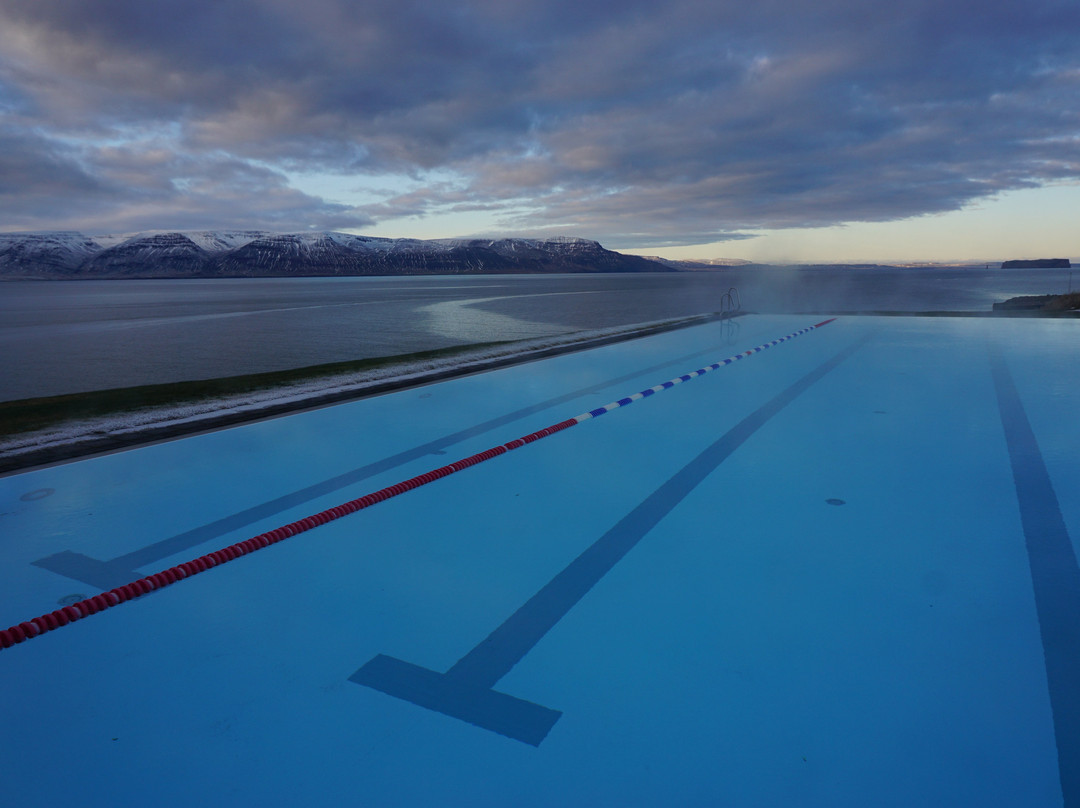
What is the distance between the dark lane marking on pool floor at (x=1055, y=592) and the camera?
2.04 meters

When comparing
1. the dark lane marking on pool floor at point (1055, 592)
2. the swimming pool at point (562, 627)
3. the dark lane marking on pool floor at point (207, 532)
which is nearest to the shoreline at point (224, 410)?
the swimming pool at point (562, 627)

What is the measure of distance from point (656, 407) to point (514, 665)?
16.8ft

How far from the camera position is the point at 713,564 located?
3.36 m

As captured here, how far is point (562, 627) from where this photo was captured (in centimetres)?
281

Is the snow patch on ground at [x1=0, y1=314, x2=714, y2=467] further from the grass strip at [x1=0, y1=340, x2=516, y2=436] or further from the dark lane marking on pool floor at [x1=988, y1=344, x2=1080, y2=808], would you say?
the dark lane marking on pool floor at [x1=988, y1=344, x2=1080, y2=808]

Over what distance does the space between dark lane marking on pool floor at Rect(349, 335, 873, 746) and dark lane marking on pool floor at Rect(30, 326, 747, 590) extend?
1.84 m

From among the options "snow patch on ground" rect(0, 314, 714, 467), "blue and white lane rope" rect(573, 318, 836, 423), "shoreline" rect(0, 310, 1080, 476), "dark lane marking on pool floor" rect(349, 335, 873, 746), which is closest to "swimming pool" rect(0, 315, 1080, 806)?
"dark lane marking on pool floor" rect(349, 335, 873, 746)

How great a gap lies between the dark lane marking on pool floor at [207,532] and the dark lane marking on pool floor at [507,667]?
1.84m

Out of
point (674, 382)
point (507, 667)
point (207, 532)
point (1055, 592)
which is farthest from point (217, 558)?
point (674, 382)

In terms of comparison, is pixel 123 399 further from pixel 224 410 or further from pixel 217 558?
pixel 217 558

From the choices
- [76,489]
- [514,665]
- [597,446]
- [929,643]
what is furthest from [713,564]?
[76,489]

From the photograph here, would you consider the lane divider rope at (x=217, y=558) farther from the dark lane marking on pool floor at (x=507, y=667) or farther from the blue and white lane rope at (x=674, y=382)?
the dark lane marking on pool floor at (x=507, y=667)

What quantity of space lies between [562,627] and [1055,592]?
243 cm

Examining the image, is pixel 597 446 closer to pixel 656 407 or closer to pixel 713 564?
pixel 656 407
